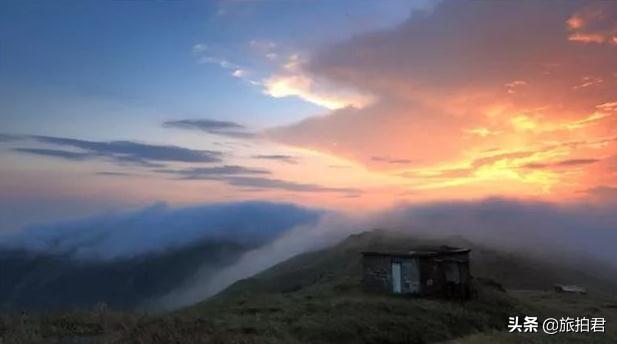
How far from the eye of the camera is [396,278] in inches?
1741

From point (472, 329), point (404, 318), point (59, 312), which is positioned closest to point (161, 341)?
point (59, 312)

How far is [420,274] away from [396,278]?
2206 mm

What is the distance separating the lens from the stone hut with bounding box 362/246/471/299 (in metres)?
43.2

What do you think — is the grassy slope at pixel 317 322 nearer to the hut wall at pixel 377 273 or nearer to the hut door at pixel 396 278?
the hut wall at pixel 377 273

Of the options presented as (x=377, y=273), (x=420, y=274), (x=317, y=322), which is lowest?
(x=317, y=322)

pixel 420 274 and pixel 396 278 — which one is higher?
pixel 420 274

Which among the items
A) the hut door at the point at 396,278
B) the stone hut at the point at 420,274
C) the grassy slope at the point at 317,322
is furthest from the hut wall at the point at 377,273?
the grassy slope at the point at 317,322

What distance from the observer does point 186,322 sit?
2291cm

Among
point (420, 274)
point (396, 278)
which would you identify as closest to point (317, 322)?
point (420, 274)

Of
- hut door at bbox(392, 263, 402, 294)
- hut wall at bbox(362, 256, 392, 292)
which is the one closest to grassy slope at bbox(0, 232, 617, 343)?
hut wall at bbox(362, 256, 392, 292)

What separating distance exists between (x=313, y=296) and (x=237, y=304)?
7.12 m

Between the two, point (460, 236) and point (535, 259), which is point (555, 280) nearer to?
point (535, 259)

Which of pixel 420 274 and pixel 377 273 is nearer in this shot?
pixel 420 274

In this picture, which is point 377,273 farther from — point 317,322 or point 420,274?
point 317,322
